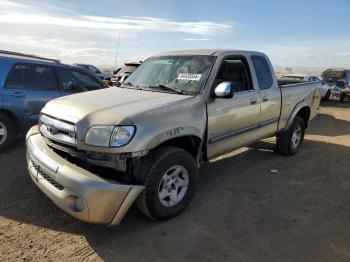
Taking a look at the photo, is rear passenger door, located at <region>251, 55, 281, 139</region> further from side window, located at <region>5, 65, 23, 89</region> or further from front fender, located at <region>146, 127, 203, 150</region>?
side window, located at <region>5, 65, 23, 89</region>

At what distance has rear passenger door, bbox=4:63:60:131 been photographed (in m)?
6.18

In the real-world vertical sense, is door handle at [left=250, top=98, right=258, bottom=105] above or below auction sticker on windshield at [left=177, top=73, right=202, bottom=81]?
below

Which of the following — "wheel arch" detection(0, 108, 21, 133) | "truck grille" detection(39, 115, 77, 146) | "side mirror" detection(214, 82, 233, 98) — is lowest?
"wheel arch" detection(0, 108, 21, 133)

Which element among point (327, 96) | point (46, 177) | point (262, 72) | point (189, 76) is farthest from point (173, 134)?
point (327, 96)

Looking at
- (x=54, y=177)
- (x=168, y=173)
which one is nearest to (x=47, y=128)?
(x=54, y=177)

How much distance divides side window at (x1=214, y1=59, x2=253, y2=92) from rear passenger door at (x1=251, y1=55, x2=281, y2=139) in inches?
9.1

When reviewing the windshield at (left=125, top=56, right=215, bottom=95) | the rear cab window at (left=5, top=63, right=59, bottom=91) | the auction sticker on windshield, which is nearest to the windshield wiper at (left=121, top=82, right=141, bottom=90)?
the windshield at (left=125, top=56, right=215, bottom=95)

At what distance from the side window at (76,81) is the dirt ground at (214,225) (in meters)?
1.99

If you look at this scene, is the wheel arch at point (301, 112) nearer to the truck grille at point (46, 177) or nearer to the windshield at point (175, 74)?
the windshield at point (175, 74)

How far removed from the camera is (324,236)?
12.2 feet

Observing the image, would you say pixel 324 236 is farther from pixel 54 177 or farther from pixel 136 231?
pixel 54 177

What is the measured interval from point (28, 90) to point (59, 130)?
10.5 feet

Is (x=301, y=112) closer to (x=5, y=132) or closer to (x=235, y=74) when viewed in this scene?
(x=235, y=74)

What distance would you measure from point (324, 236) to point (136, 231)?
2.03m
